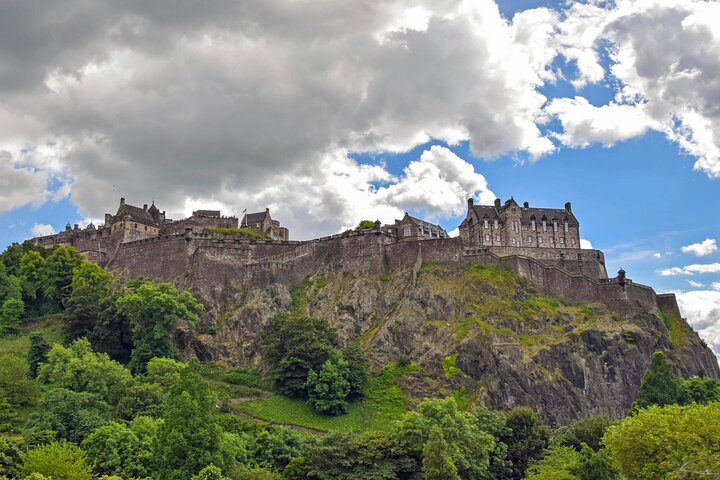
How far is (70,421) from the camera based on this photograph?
5581 centimetres

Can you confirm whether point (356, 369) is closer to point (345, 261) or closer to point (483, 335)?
point (483, 335)

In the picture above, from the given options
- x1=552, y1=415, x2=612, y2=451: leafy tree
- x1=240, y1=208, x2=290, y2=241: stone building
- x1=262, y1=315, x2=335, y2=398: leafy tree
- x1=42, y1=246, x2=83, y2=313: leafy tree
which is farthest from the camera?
x1=240, y1=208, x2=290, y2=241: stone building

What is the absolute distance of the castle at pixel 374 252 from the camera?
87000 millimetres

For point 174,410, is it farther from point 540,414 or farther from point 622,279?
point 622,279

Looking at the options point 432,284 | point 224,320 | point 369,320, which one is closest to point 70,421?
point 224,320

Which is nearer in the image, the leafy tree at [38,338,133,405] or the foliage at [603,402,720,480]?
the foliage at [603,402,720,480]

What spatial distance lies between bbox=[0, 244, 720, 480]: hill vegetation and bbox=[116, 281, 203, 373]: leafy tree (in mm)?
154

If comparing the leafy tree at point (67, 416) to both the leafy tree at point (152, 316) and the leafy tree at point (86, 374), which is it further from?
the leafy tree at point (152, 316)

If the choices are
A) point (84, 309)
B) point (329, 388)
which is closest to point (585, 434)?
point (329, 388)

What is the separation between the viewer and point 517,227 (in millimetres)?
97000

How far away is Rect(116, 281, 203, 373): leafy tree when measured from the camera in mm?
75500

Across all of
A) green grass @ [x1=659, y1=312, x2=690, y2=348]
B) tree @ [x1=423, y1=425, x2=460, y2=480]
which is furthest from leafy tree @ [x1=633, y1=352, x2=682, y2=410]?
green grass @ [x1=659, y1=312, x2=690, y2=348]

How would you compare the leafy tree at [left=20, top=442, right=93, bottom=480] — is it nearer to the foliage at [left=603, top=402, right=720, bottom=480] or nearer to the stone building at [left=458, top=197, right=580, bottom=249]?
the foliage at [left=603, top=402, right=720, bottom=480]

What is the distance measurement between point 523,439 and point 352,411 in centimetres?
1895
